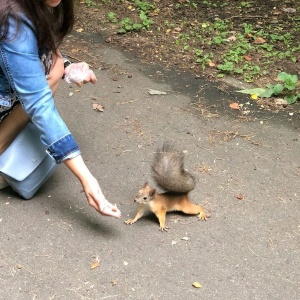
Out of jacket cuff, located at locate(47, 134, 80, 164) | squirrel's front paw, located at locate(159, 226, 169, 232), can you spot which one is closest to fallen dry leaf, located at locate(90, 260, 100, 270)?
squirrel's front paw, located at locate(159, 226, 169, 232)

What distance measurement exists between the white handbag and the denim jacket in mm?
338

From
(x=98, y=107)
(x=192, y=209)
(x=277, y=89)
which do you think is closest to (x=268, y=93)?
(x=277, y=89)

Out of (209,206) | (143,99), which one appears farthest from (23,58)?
(143,99)

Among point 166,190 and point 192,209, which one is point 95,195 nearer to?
point 166,190

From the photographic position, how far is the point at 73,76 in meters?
2.88

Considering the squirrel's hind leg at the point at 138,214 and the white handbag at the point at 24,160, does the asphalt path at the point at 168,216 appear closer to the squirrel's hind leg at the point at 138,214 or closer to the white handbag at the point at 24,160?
the squirrel's hind leg at the point at 138,214

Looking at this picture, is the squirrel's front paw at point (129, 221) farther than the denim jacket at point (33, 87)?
Yes

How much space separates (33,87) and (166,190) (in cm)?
87

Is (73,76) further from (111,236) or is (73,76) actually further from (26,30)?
(111,236)

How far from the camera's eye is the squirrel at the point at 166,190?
8.43 feet

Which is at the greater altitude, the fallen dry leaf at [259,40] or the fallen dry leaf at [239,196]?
the fallen dry leaf at [239,196]

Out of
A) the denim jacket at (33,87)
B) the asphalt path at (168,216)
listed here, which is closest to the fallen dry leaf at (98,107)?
the asphalt path at (168,216)

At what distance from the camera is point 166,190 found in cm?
265

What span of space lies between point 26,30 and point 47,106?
343 millimetres
